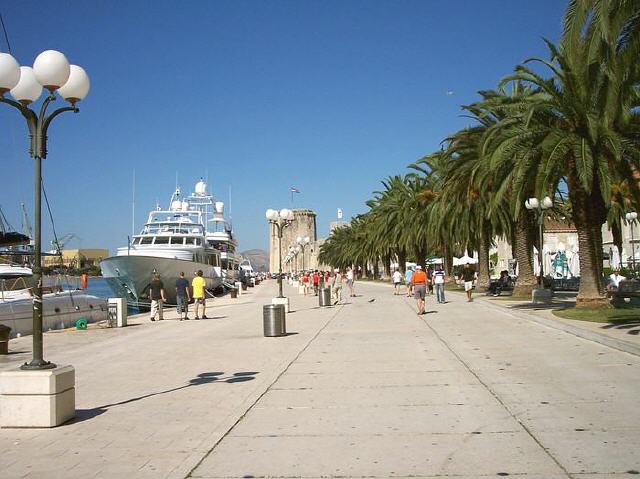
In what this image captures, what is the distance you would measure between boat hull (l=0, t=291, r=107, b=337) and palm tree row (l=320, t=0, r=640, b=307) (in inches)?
606

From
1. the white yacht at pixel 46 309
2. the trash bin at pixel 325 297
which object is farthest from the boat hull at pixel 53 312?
the trash bin at pixel 325 297

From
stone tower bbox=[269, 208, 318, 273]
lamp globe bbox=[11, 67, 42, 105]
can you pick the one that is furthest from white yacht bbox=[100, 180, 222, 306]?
stone tower bbox=[269, 208, 318, 273]

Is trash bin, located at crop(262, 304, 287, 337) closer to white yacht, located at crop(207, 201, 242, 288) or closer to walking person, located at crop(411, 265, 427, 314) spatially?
walking person, located at crop(411, 265, 427, 314)

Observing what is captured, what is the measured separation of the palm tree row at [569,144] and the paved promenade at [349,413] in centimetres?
526

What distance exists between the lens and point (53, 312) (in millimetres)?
23938

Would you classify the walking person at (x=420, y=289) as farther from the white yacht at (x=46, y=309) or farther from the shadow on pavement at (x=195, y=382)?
the shadow on pavement at (x=195, y=382)

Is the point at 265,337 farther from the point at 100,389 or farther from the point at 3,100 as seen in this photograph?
the point at 3,100

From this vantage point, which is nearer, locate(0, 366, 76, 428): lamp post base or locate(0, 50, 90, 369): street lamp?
locate(0, 366, 76, 428): lamp post base

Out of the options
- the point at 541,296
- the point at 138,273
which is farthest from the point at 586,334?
the point at 138,273

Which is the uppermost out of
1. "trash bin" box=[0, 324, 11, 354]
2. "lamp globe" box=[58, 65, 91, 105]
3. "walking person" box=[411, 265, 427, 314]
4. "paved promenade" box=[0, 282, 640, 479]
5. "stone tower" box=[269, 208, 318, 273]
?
"stone tower" box=[269, 208, 318, 273]

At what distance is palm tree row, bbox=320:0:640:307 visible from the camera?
38.0 ft

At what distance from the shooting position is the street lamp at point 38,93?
7.28 meters

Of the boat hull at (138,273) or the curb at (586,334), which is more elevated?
the boat hull at (138,273)

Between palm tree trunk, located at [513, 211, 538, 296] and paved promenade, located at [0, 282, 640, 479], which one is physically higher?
palm tree trunk, located at [513, 211, 538, 296]
